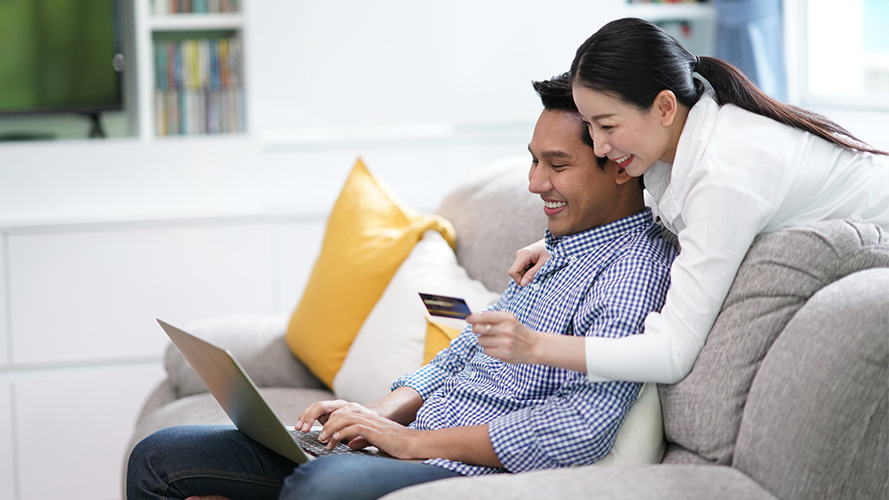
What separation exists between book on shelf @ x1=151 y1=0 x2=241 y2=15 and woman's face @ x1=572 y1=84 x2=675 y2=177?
7.40ft

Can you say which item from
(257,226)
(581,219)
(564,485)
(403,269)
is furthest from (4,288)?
(564,485)

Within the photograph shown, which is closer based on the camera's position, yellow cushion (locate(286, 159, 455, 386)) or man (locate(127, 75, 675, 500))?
man (locate(127, 75, 675, 500))

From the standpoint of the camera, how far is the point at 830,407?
49.3 inches

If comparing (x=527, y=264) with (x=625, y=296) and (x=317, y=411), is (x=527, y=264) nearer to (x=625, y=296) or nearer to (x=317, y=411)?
(x=625, y=296)


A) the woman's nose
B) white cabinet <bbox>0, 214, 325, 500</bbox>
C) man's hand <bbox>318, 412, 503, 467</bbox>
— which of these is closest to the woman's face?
the woman's nose

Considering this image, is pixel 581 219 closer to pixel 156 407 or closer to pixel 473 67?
pixel 156 407

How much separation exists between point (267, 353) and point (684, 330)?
1.39 m

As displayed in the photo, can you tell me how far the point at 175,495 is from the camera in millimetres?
1608

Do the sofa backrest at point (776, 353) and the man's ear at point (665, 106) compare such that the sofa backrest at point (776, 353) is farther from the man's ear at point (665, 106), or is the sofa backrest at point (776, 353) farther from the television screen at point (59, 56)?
the television screen at point (59, 56)

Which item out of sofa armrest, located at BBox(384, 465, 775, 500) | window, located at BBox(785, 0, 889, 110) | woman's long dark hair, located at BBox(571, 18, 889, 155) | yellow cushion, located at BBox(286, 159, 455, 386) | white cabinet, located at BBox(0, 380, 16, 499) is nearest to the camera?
sofa armrest, located at BBox(384, 465, 775, 500)

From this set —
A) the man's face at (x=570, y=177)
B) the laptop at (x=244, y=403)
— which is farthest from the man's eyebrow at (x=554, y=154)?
the laptop at (x=244, y=403)

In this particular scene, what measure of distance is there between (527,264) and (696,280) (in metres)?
0.49

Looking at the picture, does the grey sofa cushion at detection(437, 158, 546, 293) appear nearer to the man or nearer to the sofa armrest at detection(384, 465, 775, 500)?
the man

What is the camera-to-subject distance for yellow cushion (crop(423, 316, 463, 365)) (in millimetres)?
2059
